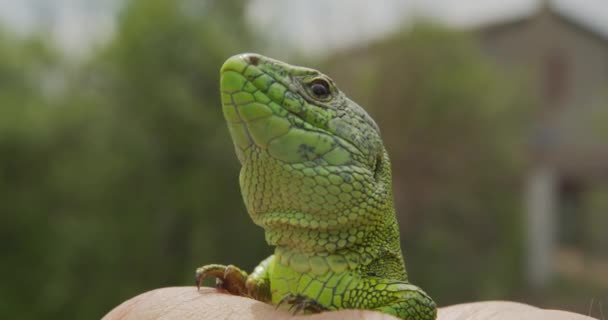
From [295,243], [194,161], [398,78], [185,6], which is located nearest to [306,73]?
[295,243]

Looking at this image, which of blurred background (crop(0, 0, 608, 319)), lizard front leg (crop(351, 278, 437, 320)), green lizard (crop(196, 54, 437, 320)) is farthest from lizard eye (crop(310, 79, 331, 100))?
blurred background (crop(0, 0, 608, 319))

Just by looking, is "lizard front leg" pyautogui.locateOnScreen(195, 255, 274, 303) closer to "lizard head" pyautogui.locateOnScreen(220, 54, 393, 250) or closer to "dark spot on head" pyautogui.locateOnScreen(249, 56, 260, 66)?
"lizard head" pyautogui.locateOnScreen(220, 54, 393, 250)

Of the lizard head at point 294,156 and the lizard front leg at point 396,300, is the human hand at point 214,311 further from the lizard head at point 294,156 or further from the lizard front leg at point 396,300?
the lizard head at point 294,156

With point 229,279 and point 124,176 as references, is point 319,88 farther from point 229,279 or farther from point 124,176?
point 124,176

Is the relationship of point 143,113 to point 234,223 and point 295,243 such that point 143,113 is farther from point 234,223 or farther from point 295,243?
point 295,243

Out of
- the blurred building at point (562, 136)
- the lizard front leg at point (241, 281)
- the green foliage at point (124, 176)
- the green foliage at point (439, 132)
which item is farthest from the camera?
the blurred building at point (562, 136)

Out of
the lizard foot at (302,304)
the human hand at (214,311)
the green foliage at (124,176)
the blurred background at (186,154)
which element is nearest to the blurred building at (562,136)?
the blurred background at (186,154)

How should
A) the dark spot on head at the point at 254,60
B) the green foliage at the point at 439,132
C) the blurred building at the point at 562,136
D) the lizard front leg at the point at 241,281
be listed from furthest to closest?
1. the blurred building at the point at 562,136
2. the green foliage at the point at 439,132
3. the lizard front leg at the point at 241,281
4. the dark spot on head at the point at 254,60

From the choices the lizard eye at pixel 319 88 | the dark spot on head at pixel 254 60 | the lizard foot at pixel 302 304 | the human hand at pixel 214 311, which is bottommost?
the human hand at pixel 214 311

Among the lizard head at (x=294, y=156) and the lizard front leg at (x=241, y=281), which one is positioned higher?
the lizard head at (x=294, y=156)
